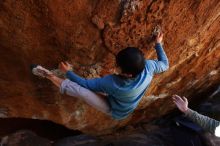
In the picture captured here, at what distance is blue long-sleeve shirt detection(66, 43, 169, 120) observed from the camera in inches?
103

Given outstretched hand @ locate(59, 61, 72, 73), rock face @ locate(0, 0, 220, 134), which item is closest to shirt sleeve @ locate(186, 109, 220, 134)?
rock face @ locate(0, 0, 220, 134)

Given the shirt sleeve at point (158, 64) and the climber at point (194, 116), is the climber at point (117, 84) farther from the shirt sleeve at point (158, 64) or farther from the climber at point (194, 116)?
the climber at point (194, 116)

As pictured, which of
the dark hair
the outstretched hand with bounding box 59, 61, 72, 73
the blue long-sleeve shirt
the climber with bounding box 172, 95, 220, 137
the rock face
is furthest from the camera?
the climber with bounding box 172, 95, 220, 137

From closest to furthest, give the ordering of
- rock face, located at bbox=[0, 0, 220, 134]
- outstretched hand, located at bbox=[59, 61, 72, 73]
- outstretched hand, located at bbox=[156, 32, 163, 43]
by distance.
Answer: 1. rock face, located at bbox=[0, 0, 220, 134]
2. outstretched hand, located at bbox=[59, 61, 72, 73]
3. outstretched hand, located at bbox=[156, 32, 163, 43]

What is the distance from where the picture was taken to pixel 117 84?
8.60 ft

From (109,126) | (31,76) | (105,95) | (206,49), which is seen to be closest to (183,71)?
(206,49)

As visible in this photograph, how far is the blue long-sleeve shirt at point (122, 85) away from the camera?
2.62m

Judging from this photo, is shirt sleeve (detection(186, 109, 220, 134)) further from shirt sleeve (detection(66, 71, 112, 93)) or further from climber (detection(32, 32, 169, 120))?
shirt sleeve (detection(66, 71, 112, 93))

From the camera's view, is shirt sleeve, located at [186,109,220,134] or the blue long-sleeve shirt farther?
shirt sleeve, located at [186,109,220,134]

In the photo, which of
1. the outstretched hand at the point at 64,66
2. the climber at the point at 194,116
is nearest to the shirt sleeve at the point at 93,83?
the outstretched hand at the point at 64,66

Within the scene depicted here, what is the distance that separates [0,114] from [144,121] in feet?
6.55

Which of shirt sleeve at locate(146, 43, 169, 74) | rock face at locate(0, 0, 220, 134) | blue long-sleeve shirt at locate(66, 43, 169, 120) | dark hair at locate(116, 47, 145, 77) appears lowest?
dark hair at locate(116, 47, 145, 77)

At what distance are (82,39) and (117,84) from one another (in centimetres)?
54

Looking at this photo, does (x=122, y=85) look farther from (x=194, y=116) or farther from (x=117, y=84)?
(x=194, y=116)
